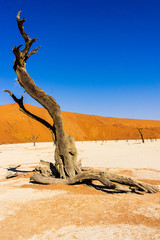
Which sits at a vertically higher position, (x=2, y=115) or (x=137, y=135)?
(x=2, y=115)

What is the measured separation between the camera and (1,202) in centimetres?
510

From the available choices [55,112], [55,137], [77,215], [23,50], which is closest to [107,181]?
[77,215]

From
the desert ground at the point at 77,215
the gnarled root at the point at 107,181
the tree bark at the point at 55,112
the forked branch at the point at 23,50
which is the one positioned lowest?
the desert ground at the point at 77,215

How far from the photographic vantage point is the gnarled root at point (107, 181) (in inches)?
227

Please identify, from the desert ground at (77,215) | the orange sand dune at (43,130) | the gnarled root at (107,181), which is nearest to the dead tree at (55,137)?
the gnarled root at (107,181)

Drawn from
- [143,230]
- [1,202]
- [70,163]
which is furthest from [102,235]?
[70,163]

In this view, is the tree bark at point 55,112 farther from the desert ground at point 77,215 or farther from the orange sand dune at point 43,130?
the orange sand dune at point 43,130

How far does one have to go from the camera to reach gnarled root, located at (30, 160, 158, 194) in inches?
227

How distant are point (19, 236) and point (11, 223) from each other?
0.62 metres

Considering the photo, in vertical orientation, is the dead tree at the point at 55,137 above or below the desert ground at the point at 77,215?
above

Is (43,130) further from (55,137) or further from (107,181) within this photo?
(107,181)

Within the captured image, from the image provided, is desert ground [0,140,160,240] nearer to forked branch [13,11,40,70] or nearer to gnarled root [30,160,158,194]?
gnarled root [30,160,158,194]

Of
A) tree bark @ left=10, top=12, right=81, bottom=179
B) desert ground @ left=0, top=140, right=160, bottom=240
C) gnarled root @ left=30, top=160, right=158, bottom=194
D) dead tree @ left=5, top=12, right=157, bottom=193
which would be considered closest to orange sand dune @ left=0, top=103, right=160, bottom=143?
dead tree @ left=5, top=12, right=157, bottom=193

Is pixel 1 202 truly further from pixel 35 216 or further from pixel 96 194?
pixel 96 194
